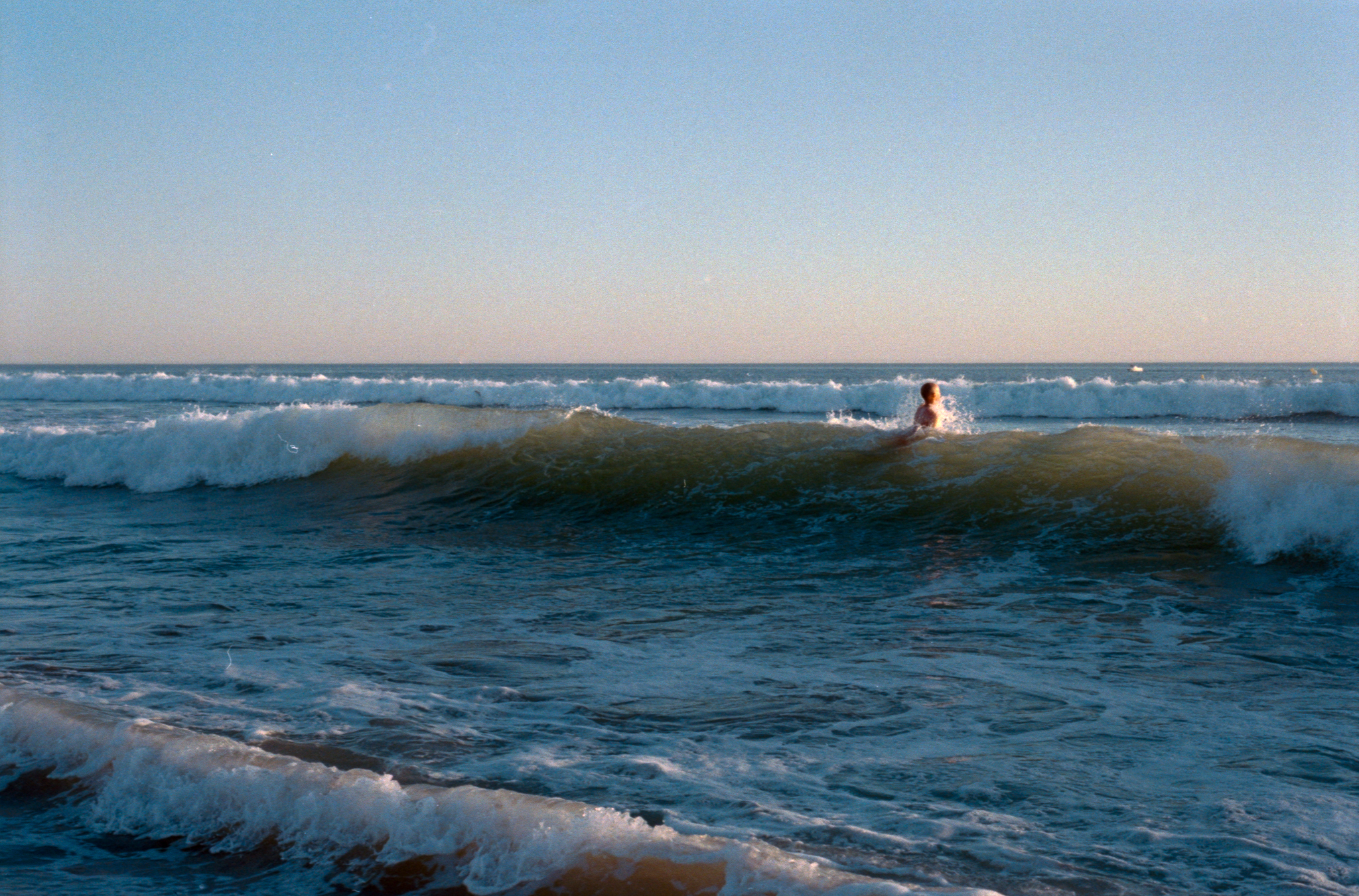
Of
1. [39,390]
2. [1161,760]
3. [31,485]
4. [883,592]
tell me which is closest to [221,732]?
[1161,760]

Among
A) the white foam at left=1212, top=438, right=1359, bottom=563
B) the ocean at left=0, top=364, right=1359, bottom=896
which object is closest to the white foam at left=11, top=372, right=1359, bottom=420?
the ocean at left=0, top=364, right=1359, bottom=896

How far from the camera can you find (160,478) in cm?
1445

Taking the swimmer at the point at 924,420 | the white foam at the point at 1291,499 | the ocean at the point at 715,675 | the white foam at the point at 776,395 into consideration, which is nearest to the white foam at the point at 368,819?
the ocean at the point at 715,675

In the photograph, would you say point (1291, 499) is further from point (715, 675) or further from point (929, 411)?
point (715, 675)

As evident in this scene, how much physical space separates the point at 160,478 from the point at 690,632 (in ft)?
37.5

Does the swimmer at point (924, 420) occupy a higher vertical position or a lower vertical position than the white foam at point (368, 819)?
higher

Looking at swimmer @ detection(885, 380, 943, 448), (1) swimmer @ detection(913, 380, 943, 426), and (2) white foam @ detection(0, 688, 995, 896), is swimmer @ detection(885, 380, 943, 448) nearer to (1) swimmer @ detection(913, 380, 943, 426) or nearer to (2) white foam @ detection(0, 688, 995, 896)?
(1) swimmer @ detection(913, 380, 943, 426)

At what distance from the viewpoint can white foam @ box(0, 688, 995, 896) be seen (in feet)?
9.57

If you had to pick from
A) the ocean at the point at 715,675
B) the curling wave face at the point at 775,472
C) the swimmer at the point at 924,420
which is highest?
the swimmer at the point at 924,420

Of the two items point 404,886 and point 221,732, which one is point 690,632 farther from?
point 404,886

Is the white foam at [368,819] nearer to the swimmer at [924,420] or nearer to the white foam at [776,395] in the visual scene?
the swimmer at [924,420]

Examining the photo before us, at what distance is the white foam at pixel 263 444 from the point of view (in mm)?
14047

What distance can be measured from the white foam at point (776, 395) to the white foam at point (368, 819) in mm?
32704

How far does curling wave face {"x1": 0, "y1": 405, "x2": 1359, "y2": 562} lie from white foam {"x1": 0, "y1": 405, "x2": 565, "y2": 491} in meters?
0.03
